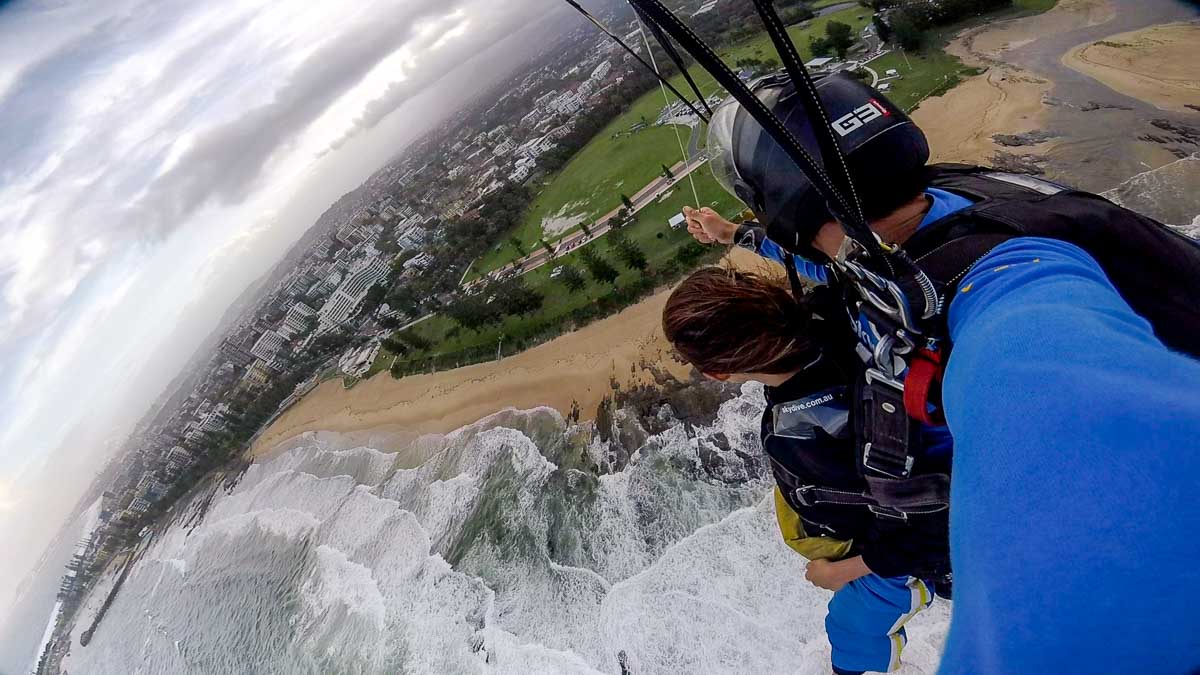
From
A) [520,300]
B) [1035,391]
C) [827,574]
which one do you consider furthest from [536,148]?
[1035,391]

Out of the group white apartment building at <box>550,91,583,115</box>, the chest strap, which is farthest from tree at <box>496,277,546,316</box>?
white apartment building at <box>550,91,583,115</box>

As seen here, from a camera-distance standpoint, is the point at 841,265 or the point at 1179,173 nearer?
the point at 841,265

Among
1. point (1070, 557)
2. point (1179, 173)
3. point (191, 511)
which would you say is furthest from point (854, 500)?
point (191, 511)

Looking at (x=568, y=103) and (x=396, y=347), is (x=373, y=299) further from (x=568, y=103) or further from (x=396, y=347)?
(x=568, y=103)

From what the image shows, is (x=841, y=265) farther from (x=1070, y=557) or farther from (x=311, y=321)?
(x=311, y=321)

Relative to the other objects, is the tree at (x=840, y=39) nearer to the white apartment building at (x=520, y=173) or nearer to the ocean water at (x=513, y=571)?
the ocean water at (x=513, y=571)

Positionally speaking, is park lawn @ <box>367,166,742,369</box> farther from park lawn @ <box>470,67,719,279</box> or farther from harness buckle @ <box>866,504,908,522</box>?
harness buckle @ <box>866,504,908,522</box>
